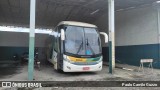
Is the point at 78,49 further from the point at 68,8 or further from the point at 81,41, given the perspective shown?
the point at 68,8

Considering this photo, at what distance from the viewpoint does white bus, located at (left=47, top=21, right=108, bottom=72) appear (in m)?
10.3

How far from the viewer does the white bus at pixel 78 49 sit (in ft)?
33.8

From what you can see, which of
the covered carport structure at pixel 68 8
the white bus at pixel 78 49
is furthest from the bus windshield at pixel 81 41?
the covered carport structure at pixel 68 8

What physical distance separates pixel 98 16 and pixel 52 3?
6.46 m

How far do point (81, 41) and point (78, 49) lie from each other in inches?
20.1

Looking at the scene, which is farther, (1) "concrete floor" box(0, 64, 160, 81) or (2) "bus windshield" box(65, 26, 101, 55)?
(2) "bus windshield" box(65, 26, 101, 55)

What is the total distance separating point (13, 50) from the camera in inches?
997

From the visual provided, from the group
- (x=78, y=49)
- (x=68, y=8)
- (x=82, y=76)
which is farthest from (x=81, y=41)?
(x=68, y=8)

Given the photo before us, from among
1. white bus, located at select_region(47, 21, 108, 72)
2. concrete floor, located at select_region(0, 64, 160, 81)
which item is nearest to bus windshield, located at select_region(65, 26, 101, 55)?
white bus, located at select_region(47, 21, 108, 72)

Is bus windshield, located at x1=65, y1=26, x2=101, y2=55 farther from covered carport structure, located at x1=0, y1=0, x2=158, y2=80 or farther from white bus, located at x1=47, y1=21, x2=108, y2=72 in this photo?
covered carport structure, located at x1=0, y1=0, x2=158, y2=80

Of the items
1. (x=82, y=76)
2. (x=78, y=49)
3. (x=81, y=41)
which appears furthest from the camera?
(x=81, y=41)

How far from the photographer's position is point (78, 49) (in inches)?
416

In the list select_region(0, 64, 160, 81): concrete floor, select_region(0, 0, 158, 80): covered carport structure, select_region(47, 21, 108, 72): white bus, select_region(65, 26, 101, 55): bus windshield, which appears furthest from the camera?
select_region(0, 0, 158, 80): covered carport structure

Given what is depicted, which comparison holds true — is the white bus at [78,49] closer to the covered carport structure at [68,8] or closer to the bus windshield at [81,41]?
the bus windshield at [81,41]
